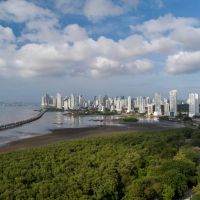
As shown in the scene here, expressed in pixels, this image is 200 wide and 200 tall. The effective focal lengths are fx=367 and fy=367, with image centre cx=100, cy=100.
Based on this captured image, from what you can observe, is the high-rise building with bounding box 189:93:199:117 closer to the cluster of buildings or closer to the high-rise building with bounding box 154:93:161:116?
the cluster of buildings

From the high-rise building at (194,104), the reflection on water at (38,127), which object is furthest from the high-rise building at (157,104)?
the reflection on water at (38,127)

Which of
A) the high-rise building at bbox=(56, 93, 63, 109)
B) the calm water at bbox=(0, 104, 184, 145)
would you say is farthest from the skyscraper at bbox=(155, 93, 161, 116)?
the high-rise building at bbox=(56, 93, 63, 109)

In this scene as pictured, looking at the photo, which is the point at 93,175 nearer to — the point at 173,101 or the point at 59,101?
the point at 173,101

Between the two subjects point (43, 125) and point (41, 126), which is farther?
point (43, 125)

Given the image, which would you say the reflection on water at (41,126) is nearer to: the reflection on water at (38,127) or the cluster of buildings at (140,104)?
the reflection on water at (38,127)

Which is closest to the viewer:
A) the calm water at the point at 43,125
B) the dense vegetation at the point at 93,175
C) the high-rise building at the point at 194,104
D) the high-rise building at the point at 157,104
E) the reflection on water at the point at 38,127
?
the dense vegetation at the point at 93,175

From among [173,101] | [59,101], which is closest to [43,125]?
[173,101]
